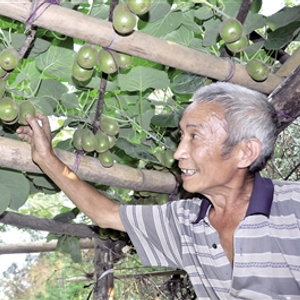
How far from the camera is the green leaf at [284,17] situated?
5.44 ft

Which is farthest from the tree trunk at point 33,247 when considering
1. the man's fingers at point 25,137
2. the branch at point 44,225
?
the man's fingers at point 25,137

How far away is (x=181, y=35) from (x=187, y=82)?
0.16 metres

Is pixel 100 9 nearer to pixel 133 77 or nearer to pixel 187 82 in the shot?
pixel 133 77

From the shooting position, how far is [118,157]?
87.6 inches

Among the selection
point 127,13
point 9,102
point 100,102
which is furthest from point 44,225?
point 127,13

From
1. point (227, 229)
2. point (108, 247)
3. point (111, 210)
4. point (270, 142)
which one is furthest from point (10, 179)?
point (108, 247)

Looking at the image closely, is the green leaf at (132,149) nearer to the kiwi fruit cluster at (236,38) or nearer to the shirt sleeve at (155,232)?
the shirt sleeve at (155,232)

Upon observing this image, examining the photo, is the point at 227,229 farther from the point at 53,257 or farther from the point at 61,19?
the point at 53,257

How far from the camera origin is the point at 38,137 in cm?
155

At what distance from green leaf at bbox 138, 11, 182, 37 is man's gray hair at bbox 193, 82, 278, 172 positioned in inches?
10.3

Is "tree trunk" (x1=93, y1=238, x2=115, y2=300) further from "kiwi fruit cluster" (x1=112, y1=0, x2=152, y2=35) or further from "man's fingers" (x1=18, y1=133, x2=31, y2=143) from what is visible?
"kiwi fruit cluster" (x1=112, y1=0, x2=152, y2=35)

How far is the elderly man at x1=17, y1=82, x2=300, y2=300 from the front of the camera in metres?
1.43

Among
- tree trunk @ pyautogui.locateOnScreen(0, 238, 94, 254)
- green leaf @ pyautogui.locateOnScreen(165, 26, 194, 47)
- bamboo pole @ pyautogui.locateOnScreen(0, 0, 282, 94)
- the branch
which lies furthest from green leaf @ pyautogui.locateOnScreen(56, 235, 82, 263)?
bamboo pole @ pyautogui.locateOnScreen(0, 0, 282, 94)

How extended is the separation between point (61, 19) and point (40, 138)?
44cm
